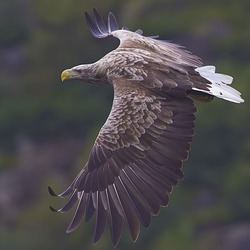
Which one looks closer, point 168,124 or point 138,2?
point 168,124

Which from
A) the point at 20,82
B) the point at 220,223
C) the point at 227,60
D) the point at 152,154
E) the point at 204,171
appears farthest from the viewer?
the point at 20,82

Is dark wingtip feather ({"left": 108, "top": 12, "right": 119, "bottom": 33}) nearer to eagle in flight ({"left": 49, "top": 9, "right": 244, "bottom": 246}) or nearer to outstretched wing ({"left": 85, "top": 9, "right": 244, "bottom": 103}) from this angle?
outstretched wing ({"left": 85, "top": 9, "right": 244, "bottom": 103})

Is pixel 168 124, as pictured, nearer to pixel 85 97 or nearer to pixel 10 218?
pixel 10 218

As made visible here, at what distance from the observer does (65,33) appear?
41875 mm

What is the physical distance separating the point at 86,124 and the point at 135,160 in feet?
87.1

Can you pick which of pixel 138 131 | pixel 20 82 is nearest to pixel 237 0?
pixel 20 82

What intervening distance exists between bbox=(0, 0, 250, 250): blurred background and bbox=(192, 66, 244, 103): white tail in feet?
56.4

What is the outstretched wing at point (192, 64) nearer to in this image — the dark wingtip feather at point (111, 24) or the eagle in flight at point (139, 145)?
the eagle in flight at point (139, 145)

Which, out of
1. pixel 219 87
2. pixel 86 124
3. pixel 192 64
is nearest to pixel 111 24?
pixel 192 64

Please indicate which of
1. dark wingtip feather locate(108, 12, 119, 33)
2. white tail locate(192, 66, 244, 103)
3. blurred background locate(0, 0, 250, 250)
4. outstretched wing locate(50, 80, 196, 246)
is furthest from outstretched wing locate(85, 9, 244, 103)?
blurred background locate(0, 0, 250, 250)

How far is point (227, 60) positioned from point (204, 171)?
4.50 metres

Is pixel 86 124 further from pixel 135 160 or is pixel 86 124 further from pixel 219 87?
pixel 135 160

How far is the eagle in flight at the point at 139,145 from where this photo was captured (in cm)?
1299

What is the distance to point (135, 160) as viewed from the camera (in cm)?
1328
